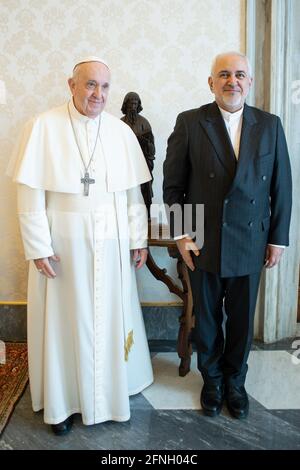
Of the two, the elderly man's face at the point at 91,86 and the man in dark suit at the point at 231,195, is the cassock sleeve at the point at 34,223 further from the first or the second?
the man in dark suit at the point at 231,195

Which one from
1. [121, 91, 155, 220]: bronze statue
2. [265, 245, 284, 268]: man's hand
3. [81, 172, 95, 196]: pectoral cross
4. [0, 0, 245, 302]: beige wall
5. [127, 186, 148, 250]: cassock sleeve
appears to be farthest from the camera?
[0, 0, 245, 302]: beige wall

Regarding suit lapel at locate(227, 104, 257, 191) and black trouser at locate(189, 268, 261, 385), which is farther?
black trouser at locate(189, 268, 261, 385)

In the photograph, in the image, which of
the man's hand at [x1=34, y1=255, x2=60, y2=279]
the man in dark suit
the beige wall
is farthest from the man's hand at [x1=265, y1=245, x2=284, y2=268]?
the beige wall

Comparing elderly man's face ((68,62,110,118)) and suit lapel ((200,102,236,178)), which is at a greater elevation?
elderly man's face ((68,62,110,118))

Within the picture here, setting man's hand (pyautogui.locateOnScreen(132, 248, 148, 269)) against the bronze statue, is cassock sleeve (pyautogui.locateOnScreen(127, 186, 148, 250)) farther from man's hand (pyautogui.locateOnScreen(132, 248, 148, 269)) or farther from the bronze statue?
the bronze statue

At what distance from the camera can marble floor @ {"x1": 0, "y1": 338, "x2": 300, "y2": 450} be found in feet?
6.55

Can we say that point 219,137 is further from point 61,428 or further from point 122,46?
point 61,428

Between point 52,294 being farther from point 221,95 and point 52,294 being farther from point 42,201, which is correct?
point 221,95

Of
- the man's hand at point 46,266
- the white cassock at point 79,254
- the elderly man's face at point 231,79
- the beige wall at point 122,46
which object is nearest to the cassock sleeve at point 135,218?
the white cassock at point 79,254

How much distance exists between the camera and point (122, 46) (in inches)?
109

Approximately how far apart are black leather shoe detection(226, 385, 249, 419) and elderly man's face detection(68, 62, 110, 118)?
160 centimetres

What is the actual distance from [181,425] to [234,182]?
125cm

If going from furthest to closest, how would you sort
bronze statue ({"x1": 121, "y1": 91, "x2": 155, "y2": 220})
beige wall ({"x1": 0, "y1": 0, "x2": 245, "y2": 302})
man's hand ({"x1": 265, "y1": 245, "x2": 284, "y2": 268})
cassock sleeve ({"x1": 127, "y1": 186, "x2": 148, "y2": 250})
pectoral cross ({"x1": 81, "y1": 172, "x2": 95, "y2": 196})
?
beige wall ({"x1": 0, "y1": 0, "x2": 245, "y2": 302})
bronze statue ({"x1": 121, "y1": 91, "x2": 155, "y2": 220})
cassock sleeve ({"x1": 127, "y1": 186, "x2": 148, "y2": 250})
man's hand ({"x1": 265, "y1": 245, "x2": 284, "y2": 268})
pectoral cross ({"x1": 81, "y1": 172, "x2": 95, "y2": 196})

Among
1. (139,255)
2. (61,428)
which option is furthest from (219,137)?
(61,428)
